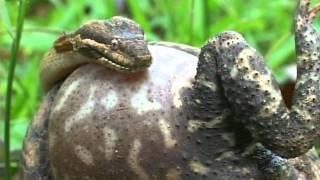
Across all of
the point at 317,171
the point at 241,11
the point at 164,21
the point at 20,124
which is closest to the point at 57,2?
the point at 164,21

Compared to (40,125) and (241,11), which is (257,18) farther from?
(40,125)

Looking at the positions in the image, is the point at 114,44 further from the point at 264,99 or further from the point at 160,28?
the point at 160,28

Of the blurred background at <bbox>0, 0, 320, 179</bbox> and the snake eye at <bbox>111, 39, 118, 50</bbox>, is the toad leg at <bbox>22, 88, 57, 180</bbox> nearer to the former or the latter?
the snake eye at <bbox>111, 39, 118, 50</bbox>

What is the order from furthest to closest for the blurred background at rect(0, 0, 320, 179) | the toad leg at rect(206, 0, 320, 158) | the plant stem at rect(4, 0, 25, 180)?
1. the blurred background at rect(0, 0, 320, 179)
2. the plant stem at rect(4, 0, 25, 180)
3. the toad leg at rect(206, 0, 320, 158)

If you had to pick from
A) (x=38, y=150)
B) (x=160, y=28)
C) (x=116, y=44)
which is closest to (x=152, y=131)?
(x=116, y=44)

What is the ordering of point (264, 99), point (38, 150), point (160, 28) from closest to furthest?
point (264, 99) → point (38, 150) → point (160, 28)

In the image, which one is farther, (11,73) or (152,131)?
(11,73)

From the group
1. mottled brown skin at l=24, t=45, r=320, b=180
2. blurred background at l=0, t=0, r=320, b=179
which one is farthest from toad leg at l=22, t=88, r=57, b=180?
blurred background at l=0, t=0, r=320, b=179
